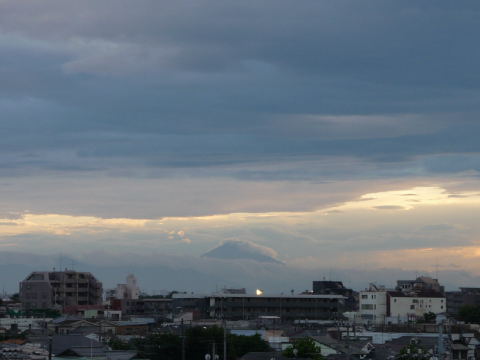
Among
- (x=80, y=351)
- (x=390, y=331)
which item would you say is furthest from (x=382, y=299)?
(x=80, y=351)

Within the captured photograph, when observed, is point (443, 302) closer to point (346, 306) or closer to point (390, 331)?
point (346, 306)

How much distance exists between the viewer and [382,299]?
133375 mm

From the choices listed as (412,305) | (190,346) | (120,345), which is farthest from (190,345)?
(412,305)

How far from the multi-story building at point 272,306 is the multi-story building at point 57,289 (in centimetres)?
1716

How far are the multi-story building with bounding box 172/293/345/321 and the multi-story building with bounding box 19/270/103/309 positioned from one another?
1716 centimetres

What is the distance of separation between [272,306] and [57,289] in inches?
1274

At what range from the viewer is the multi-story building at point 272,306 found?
137 meters

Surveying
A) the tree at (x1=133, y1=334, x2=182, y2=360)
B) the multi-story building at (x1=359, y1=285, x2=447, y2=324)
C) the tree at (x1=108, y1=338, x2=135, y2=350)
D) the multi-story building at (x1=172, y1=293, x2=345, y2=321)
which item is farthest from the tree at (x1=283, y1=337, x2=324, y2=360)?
the multi-story building at (x1=172, y1=293, x2=345, y2=321)

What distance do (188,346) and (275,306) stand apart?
68594 millimetres

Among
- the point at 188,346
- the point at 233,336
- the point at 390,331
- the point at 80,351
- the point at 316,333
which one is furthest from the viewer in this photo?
the point at 390,331

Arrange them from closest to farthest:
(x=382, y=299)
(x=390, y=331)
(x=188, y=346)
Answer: (x=188, y=346) < (x=390, y=331) < (x=382, y=299)

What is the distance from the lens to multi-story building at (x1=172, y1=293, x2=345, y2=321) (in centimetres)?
13688

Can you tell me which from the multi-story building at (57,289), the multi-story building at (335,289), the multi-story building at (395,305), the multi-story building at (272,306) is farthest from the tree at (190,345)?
the multi-story building at (335,289)

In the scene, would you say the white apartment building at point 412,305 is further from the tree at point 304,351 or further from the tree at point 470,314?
the tree at point 304,351
